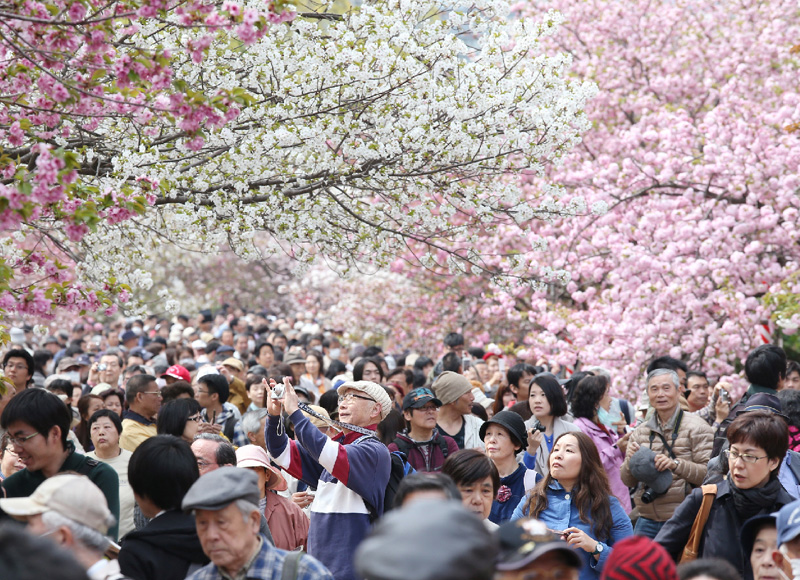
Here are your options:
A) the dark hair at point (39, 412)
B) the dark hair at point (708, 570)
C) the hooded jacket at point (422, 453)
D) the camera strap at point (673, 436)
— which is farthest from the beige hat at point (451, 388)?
the dark hair at point (708, 570)

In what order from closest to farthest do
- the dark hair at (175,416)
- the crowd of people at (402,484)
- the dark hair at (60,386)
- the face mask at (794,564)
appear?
the crowd of people at (402,484), the face mask at (794,564), the dark hair at (175,416), the dark hair at (60,386)

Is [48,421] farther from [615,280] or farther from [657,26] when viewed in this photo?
[657,26]

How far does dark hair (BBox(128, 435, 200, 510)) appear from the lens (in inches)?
142

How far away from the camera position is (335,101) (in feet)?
22.6

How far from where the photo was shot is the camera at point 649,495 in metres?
5.85

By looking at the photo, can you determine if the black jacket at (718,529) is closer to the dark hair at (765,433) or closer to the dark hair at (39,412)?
the dark hair at (765,433)

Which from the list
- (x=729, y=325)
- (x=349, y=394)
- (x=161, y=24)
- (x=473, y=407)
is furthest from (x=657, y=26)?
(x=349, y=394)

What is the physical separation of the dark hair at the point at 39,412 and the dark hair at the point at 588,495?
98.5 inches

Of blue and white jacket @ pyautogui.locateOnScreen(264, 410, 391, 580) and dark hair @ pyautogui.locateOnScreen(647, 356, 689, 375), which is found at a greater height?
dark hair @ pyautogui.locateOnScreen(647, 356, 689, 375)

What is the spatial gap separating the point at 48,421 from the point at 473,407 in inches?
168

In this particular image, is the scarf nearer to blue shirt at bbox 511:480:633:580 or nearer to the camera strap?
blue shirt at bbox 511:480:633:580

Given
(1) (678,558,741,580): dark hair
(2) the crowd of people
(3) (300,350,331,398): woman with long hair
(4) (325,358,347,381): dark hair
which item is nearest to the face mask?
(2) the crowd of people

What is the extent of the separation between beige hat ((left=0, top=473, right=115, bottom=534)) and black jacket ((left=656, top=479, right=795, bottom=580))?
2.69 meters

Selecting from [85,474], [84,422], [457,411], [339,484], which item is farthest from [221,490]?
[84,422]
